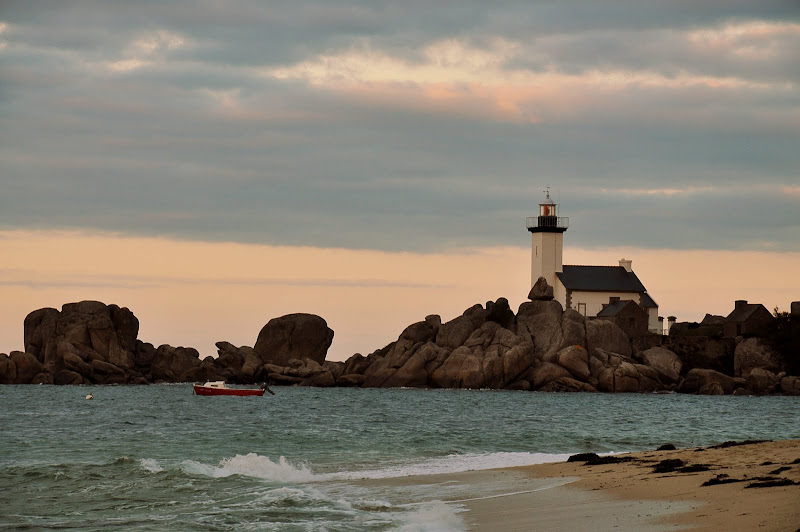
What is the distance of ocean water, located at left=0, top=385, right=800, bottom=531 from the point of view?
19922 mm

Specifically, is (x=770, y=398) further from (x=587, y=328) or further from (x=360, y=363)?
(x=360, y=363)

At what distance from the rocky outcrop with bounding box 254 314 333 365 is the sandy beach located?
67522mm

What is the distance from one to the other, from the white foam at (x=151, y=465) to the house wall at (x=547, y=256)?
68.7 meters

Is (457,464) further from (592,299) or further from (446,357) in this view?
(592,299)

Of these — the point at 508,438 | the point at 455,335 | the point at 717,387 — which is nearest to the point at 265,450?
the point at 508,438

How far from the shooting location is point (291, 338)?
91125mm

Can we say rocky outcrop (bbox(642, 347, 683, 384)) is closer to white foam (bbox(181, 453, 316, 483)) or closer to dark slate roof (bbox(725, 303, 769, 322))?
dark slate roof (bbox(725, 303, 769, 322))

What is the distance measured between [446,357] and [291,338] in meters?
17.0

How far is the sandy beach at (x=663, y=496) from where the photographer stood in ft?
48.7

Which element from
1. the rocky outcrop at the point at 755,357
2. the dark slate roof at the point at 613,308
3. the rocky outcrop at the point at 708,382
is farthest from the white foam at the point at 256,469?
the dark slate roof at the point at 613,308

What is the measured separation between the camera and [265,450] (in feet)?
107

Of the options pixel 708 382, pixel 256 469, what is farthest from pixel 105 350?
pixel 256 469

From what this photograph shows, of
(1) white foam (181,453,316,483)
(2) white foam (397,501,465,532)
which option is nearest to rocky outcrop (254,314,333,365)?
(1) white foam (181,453,316,483)

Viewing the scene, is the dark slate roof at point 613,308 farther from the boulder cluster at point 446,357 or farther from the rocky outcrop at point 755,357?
the rocky outcrop at point 755,357
